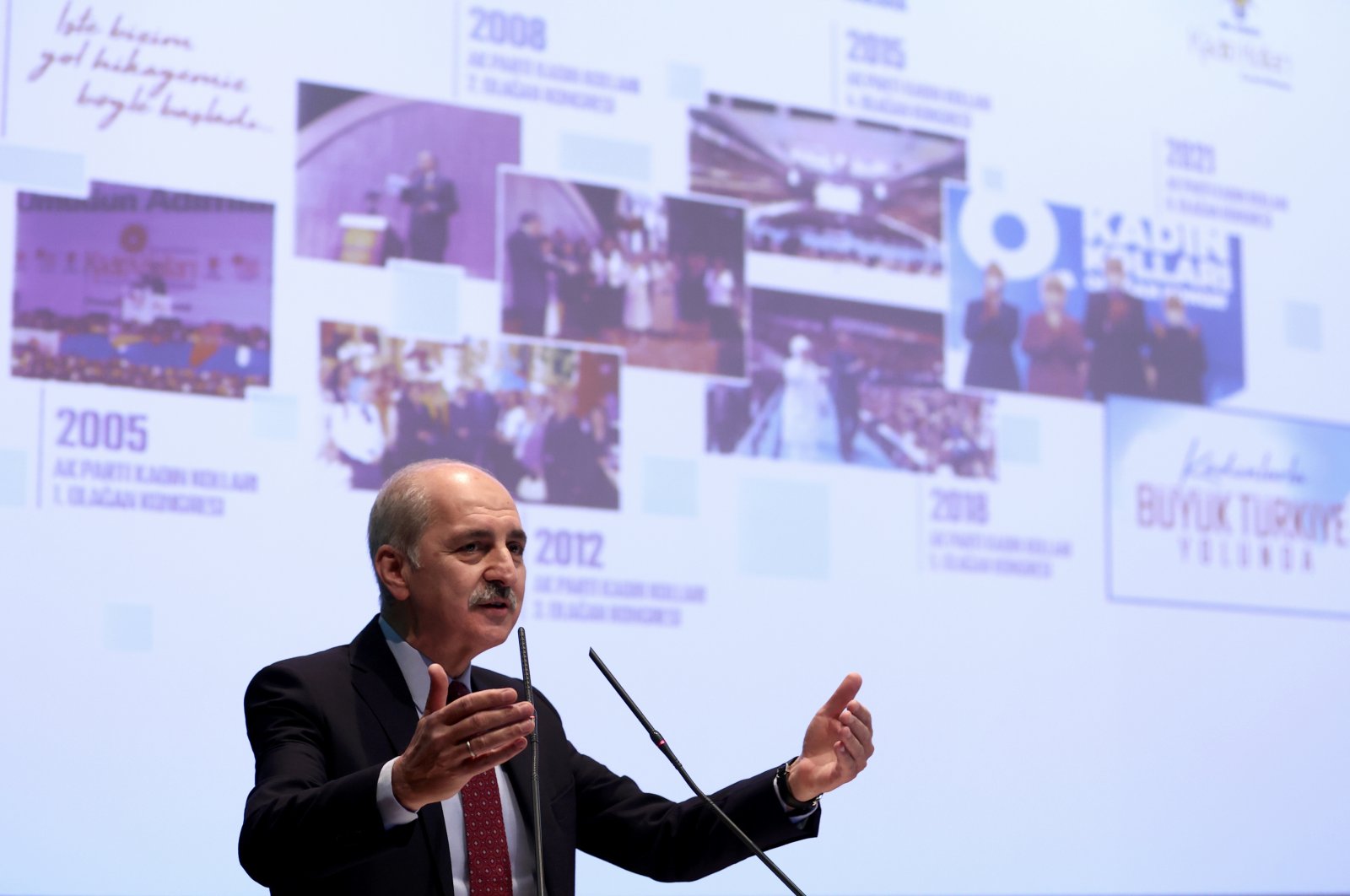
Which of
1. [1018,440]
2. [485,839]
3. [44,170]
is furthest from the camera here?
[1018,440]

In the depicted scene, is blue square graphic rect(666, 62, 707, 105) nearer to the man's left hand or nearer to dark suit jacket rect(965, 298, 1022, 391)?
dark suit jacket rect(965, 298, 1022, 391)

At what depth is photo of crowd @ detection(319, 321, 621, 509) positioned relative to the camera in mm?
4148

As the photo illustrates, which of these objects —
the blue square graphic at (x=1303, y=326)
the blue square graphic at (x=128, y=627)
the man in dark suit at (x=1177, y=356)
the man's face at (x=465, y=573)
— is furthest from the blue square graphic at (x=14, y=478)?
the blue square graphic at (x=1303, y=326)

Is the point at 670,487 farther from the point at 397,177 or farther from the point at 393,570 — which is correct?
the point at 393,570

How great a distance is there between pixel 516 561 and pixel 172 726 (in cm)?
148

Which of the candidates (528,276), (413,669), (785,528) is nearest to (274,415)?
(528,276)

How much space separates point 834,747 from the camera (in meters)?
2.59

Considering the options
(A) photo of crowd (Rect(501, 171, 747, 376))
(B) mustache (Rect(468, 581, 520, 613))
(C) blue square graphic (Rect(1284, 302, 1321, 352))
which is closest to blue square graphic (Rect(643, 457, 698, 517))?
(A) photo of crowd (Rect(501, 171, 747, 376))

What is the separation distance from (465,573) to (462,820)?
366mm

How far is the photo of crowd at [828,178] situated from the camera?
4.81 metres

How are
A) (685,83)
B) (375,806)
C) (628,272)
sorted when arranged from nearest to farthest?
(375,806)
(628,272)
(685,83)

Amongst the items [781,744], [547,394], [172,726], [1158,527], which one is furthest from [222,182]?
[1158,527]

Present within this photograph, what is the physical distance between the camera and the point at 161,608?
12.6ft

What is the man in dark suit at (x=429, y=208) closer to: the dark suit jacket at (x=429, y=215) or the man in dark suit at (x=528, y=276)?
the dark suit jacket at (x=429, y=215)
